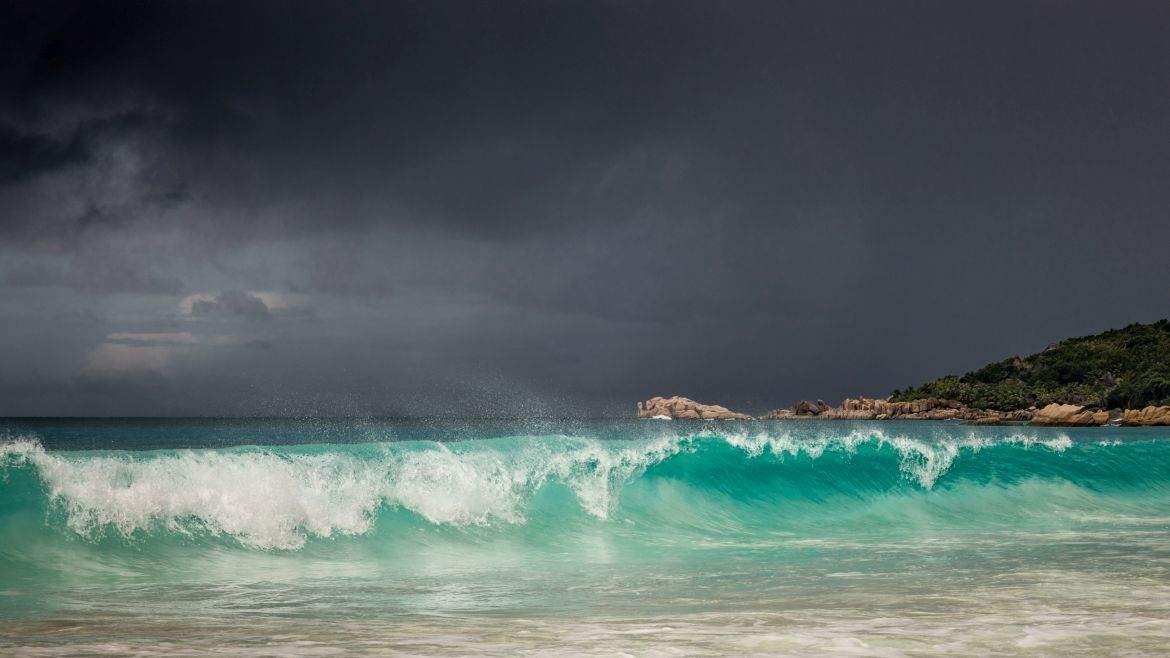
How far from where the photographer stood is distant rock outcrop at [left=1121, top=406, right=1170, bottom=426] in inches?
3036

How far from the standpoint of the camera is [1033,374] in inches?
4678

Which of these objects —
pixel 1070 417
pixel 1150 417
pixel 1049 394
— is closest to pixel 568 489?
pixel 1150 417

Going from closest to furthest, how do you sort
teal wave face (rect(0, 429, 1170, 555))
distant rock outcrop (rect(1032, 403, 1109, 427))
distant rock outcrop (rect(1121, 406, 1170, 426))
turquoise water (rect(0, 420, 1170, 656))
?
turquoise water (rect(0, 420, 1170, 656))
teal wave face (rect(0, 429, 1170, 555))
distant rock outcrop (rect(1121, 406, 1170, 426))
distant rock outcrop (rect(1032, 403, 1109, 427))

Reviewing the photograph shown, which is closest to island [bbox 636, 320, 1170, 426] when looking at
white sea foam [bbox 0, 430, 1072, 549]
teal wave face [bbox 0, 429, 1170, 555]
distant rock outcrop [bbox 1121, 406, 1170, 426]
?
distant rock outcrop [bbox 1121, 406, 1170, 426]

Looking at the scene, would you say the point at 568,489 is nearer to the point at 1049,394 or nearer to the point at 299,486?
the point at 299,486

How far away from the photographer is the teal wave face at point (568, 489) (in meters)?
13.0

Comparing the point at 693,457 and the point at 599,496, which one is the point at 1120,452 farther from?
the point at 599,496

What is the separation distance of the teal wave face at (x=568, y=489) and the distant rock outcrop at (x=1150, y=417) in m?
62.4

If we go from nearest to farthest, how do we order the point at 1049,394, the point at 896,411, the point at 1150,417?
1. the point at 1150,417
2. the point at 1049,394
3. the point at 896,411

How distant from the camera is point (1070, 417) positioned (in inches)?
3275

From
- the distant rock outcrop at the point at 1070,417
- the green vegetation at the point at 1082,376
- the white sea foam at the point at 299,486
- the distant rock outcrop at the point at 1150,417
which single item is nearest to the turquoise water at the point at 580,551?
the white sea foam at the point at 299,486

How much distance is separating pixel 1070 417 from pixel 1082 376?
31.9 meters

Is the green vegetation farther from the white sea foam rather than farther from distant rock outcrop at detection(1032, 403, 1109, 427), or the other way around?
the white sea foam

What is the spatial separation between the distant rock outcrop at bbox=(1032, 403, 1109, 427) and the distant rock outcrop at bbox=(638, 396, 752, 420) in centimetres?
4894
